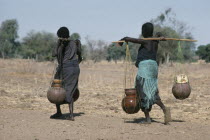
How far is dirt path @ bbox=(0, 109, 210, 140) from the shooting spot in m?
6.34

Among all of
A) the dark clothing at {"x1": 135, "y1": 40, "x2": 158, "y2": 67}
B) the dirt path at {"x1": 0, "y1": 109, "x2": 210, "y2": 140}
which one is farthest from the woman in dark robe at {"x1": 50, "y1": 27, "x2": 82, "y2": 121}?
the dark clothing at {"x1": 135, "y1": 40, "x2": 158, "y2": 67}

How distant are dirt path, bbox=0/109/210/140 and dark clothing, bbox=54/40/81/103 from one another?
65 cm

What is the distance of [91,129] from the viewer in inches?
275

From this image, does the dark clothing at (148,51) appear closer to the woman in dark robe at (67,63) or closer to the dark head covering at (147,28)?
the dark head covering at (147,28)

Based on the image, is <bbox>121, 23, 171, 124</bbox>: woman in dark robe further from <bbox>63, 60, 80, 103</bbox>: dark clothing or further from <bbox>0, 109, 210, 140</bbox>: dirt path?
<bbox>63, 60, 80, 103</bbox>: dark clothing

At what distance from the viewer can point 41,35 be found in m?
66.4

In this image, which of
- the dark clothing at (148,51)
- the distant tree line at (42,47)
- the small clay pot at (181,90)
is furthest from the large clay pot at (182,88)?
the distant tree line at (42,47)

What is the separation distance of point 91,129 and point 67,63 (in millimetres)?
1671

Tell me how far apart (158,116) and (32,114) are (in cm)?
278

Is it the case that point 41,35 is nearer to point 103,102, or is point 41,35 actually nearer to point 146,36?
point 103,102

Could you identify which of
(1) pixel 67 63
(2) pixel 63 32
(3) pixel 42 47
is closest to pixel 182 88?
(1) pixel 67 63

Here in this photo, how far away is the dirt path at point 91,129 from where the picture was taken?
20.8 feet

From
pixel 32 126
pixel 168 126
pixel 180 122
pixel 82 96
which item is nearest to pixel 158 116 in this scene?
pixel 180 122

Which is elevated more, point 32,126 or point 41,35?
point 41,35
